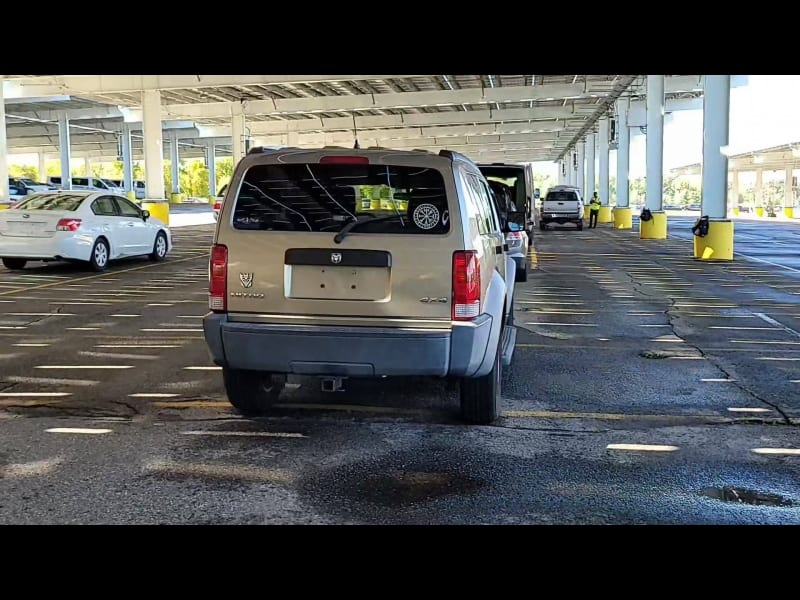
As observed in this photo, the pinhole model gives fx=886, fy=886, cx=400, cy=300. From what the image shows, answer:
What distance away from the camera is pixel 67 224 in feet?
50.8

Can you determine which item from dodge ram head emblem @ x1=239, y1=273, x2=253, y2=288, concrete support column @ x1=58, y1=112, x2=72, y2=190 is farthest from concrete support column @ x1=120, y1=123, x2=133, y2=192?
dodge ram head emblem @ x1=239, y1=273, x2=253, y2=288

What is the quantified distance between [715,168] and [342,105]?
21.1 m

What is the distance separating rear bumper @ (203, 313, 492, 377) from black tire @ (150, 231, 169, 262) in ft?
45.3

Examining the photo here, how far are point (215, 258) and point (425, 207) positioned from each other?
57.4 inches

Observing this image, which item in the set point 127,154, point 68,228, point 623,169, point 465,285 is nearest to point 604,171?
point 623,169

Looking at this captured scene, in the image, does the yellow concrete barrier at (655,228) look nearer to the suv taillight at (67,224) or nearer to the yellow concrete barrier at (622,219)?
the yellow concrete barrier at (622,219)

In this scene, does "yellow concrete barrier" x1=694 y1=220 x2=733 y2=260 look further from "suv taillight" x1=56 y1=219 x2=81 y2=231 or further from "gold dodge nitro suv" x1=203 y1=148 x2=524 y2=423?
"gold dodge nitro suv" x1=203 y1=148 x2=524 y2=423

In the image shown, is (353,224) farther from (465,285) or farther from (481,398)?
(481,398)

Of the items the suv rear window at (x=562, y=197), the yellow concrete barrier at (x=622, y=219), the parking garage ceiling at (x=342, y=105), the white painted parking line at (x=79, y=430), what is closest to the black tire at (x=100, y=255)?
the white painted parking line at (x=79, y=430)

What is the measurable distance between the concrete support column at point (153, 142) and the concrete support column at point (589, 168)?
32867 millimetres
